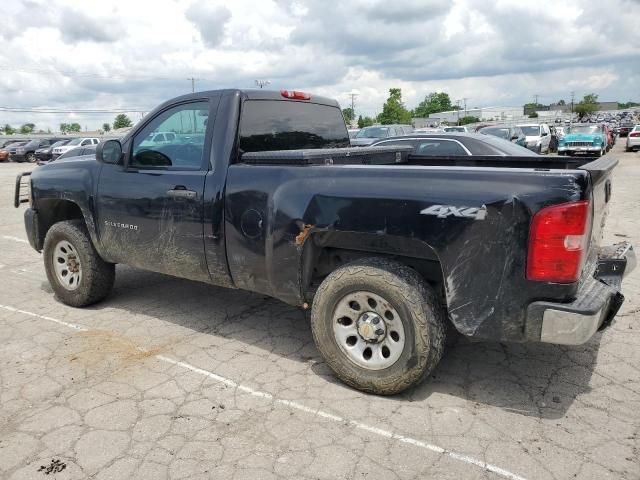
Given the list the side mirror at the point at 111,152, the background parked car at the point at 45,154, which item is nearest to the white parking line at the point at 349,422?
the side mirror at the point at 111,152

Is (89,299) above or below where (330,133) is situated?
below

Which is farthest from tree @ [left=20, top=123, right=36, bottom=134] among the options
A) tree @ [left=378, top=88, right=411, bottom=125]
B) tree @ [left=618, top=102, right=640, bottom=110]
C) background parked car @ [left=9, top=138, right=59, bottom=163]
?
tree @ [left=618, top=102, right=640, bottom=110]

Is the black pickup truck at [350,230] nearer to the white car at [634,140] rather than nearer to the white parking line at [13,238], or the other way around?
the white parking line at [13,238]

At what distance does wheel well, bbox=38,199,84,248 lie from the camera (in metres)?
5.34

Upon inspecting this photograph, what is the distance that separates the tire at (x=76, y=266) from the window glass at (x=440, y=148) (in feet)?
20.0

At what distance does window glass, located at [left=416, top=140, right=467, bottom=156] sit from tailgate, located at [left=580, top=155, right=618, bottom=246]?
18.8 feet

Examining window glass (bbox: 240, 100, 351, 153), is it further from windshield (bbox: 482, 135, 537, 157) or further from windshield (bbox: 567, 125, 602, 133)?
windshield (bbox: 567, 125, 602, 133)

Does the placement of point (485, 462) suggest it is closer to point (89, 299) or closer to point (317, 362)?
point (317, 362)

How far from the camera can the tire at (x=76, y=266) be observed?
4.96m

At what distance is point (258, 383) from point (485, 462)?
5.07 feet

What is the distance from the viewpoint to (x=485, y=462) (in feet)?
8.92

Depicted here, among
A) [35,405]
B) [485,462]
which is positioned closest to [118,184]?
[35,405]

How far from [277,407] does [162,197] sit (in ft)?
6.27

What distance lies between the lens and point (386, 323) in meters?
3.32
